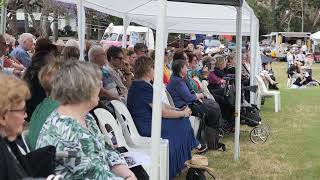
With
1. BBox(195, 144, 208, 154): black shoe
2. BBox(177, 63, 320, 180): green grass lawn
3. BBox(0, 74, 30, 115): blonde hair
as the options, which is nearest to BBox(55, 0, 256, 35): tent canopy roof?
BBox(177, 63, 320, 180): green grass lawn

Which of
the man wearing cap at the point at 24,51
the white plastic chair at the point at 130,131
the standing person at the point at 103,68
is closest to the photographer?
the white plastic chair at the point at 130,131

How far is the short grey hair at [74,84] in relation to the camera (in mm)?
2912

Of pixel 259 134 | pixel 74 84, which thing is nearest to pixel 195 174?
pixel 74 84

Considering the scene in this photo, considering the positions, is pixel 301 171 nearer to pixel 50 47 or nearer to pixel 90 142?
pixel 50 47

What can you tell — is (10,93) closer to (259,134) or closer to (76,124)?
(76,124)

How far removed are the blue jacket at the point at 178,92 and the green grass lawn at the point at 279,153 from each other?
84cm

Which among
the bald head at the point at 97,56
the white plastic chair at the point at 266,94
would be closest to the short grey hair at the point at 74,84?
the bald head at the point at 97,56

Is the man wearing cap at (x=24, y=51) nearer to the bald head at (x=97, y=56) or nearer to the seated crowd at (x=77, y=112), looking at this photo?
the seated crowd at (x=77, y=112)

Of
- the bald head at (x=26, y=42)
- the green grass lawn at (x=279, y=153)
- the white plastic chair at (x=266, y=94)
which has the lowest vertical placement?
the green grass lawn at (x=279, y=153)

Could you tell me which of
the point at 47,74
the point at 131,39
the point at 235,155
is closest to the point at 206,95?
the point at 235,155

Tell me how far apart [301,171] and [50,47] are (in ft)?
11.0

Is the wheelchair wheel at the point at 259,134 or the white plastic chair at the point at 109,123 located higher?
the white plastic chair at the point at 109,123

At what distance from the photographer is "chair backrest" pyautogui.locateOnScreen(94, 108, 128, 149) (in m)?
4.45

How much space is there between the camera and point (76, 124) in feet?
9.58
